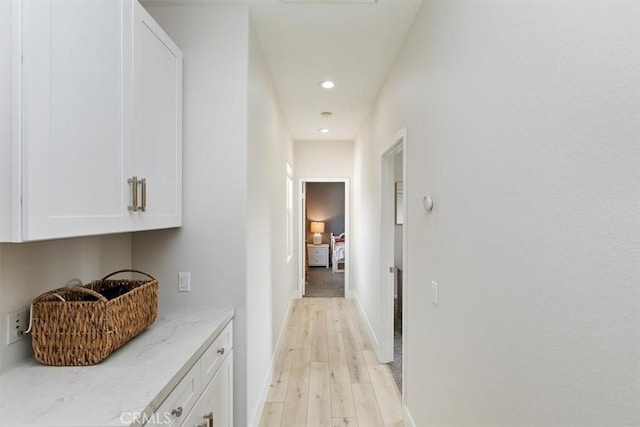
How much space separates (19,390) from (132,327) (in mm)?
382

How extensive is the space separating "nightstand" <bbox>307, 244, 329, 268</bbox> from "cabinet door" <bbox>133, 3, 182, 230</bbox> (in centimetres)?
694

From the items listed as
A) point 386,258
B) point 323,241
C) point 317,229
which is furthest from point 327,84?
point 323,241

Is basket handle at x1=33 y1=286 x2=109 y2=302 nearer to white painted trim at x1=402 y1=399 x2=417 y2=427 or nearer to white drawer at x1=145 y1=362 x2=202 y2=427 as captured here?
white drawer at x1=145 y1=362 x2=202 y2=427

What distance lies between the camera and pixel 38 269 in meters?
1.33

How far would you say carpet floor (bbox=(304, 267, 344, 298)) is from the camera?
19.9 feet

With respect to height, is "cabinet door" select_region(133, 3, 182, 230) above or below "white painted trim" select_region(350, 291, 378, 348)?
above

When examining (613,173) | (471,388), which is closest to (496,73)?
(613,173)

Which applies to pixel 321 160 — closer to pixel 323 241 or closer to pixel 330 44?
pixel 330 44

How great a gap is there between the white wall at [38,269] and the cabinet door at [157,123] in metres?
0.34

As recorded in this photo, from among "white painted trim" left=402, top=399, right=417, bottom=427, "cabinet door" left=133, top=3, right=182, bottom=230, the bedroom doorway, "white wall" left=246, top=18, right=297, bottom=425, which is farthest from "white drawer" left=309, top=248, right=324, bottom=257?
"cabinet door" left=133, top=3, right=182, bottom=230

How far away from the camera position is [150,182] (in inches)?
63.2

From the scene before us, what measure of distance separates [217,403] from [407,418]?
1314 mm

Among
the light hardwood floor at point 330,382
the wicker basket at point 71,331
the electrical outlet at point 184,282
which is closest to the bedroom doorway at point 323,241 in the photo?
the light hardwood floor at point 330,382

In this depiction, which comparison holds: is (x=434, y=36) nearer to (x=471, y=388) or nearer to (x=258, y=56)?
(x=258, y=56)
